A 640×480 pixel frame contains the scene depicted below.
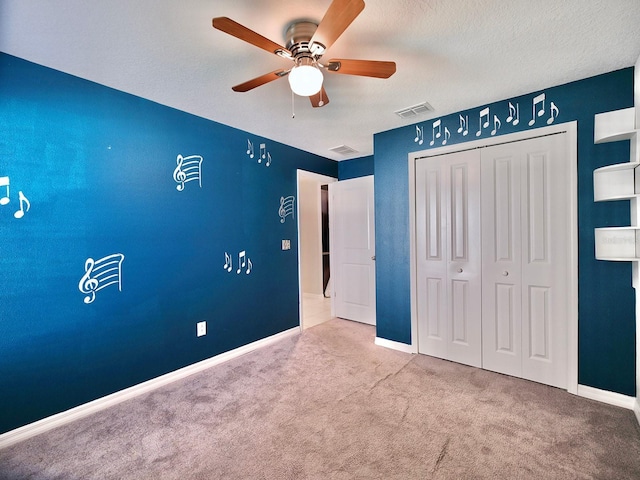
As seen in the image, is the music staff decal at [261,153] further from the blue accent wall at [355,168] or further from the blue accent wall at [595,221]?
the blue accent wall at [595,221]

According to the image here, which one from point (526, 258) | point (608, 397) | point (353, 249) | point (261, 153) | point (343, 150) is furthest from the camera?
point (353, 249)

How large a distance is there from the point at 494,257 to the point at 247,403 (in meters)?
2.44

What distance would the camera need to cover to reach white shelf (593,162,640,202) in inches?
76.9

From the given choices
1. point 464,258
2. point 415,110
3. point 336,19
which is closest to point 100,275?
point 336,19

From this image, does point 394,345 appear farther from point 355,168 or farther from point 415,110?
point 355,168

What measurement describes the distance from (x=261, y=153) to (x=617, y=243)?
3.26 meters

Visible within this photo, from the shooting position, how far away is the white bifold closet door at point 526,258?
2.38 m

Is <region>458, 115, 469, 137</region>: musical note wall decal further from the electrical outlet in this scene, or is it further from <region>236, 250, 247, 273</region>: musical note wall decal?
the electrical outlet

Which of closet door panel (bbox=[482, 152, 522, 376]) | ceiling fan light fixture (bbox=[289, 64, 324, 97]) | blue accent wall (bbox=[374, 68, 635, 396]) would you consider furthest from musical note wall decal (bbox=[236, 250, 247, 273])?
blue accent wall (bbox=[374, 68, 635, 396])

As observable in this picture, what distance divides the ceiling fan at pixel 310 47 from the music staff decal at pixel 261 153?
152 centimetres

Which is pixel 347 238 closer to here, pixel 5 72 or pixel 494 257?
pixel 494 257

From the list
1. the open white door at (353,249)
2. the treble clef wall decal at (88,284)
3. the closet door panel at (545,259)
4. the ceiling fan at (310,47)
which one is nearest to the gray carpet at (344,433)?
the closet door panel at (545,259)

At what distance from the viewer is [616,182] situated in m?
2.05

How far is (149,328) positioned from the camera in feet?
8.28
